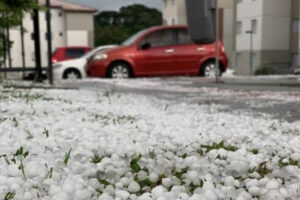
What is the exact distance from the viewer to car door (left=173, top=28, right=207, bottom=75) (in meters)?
13.7

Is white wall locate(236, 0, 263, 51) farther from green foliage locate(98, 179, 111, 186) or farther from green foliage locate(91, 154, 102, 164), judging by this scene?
green foliage locate(98, 179, 111, 186)

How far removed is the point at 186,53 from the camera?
13.6m

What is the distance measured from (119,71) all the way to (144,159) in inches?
441

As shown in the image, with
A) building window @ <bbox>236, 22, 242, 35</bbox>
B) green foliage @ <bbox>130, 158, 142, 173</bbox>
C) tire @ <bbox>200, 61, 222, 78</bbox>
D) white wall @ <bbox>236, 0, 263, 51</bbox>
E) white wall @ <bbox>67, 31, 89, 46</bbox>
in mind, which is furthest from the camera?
white wall @ <bbox>67, 31, 89, 46</bbox>

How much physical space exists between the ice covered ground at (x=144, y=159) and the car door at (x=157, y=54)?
30.3ft

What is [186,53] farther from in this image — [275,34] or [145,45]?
[275,34]

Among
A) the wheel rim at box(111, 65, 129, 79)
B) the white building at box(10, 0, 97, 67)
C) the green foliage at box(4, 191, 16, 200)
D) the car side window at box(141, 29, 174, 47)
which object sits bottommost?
the green foliage at box(4, 191, 16, 200)

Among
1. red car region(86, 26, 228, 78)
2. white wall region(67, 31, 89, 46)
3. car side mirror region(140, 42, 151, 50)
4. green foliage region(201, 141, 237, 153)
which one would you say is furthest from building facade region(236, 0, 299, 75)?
green foliage region(201, 141, 237, 153)

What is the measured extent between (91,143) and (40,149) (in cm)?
42

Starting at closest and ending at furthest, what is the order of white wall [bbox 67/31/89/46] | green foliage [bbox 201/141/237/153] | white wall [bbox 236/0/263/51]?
1. green foliage [bbox 201/141/237/153]
2. white wall [bbox 236/0/263/51]
3. white wall [bbox 67/31/89/46]

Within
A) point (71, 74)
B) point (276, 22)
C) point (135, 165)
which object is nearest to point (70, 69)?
point (71, 74)

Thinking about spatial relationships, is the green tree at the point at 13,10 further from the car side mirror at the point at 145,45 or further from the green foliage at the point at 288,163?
the car side mirror at the point at 145,45

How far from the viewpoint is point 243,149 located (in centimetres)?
308

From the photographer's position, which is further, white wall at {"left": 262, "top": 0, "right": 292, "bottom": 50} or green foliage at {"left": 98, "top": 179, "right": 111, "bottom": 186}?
white wall at {"left": 262, "top": 0, "right": 292, "bottom": 50}
